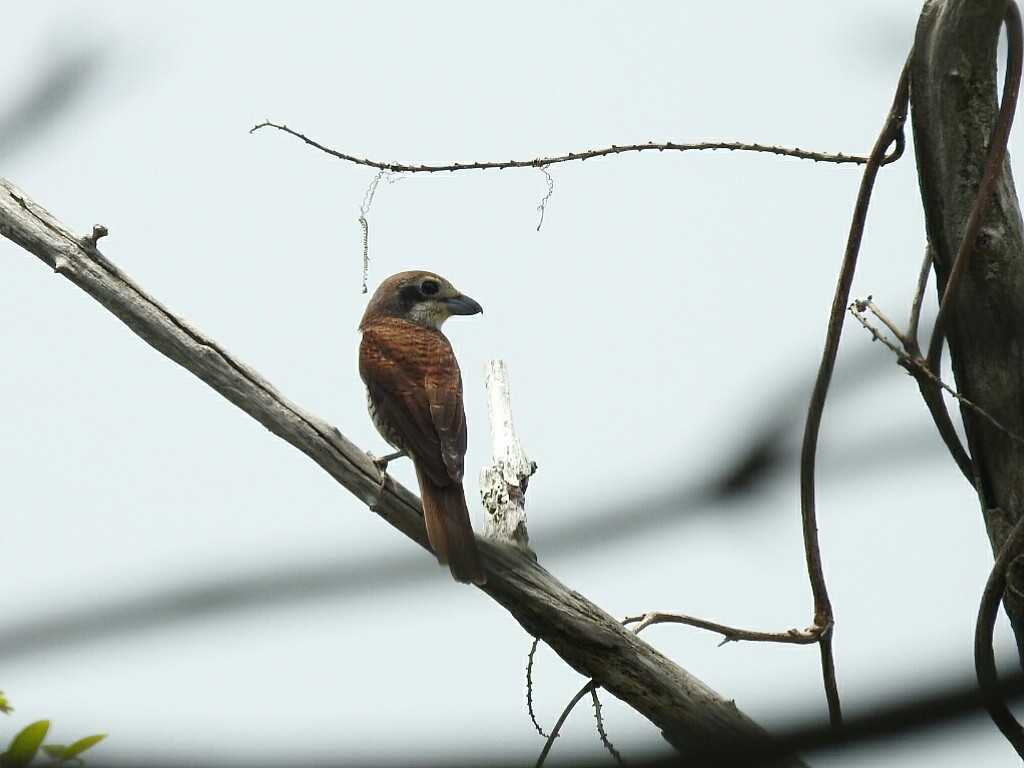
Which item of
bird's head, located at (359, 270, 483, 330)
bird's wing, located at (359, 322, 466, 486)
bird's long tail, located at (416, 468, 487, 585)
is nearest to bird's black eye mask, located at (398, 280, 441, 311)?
bird's head, located at (359, 270, 483, 330)

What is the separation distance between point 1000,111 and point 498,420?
1.86m

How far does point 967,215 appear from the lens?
2.28m

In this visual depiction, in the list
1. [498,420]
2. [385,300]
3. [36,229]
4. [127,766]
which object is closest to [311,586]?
[127,766]

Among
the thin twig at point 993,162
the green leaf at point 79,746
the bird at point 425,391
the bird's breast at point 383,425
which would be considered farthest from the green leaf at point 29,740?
the bird's breast at point 383,425

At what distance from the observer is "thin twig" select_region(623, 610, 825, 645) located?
2602mm

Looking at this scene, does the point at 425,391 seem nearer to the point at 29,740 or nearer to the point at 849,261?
the point at 849,261

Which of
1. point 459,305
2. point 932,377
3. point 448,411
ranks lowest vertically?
point 932,377

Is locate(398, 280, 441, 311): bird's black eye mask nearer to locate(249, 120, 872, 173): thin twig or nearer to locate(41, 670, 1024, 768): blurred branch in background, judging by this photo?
locate(249, 120, 872, 173): thin twig

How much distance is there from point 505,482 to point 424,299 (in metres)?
1.89

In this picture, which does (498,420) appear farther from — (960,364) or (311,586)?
(311,586)

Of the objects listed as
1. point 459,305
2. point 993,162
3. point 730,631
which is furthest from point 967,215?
point 459,305

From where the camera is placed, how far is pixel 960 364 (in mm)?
2201

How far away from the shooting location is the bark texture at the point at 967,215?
217cm

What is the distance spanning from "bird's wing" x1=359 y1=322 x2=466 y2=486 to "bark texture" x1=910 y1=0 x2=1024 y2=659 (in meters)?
1.64
